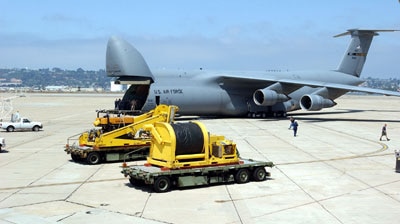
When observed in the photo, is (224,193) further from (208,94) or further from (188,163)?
(208,94)

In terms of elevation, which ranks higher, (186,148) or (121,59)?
(121,59)

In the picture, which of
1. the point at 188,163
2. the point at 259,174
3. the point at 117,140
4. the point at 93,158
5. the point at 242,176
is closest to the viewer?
the point at 188,163

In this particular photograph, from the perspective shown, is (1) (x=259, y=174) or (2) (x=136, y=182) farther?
(1) (x=259, y=174)

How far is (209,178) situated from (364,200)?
520 cm

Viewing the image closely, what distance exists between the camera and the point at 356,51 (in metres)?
55.6

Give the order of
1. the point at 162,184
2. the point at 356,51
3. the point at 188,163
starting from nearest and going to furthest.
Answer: the point at 162,184 → the point at 188,163 → the point at 356,51


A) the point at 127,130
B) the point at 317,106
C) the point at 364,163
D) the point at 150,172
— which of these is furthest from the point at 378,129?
the point at 150,172

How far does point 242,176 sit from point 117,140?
24.3 ft

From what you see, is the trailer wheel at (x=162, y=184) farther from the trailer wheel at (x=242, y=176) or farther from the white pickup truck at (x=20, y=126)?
the white pickup truck at (x=20, y=126)

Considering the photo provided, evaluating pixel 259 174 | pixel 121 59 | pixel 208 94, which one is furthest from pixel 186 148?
pixel 208 94

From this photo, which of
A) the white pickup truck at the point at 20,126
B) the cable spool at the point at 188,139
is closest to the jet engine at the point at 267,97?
the white pickup truck at the point at 20,126

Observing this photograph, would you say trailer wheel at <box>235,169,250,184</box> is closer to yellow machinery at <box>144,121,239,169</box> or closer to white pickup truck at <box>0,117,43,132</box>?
yellow machinery at <box>144,121,239,169</box>

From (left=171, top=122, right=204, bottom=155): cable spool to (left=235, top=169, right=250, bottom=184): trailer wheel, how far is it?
156cm

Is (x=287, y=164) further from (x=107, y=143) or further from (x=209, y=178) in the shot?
(x=107, y=143)
